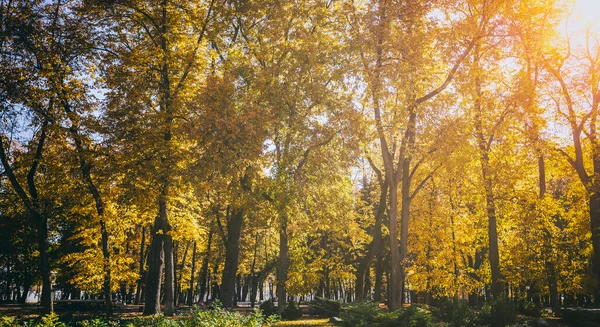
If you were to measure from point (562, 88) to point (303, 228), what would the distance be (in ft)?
50.8

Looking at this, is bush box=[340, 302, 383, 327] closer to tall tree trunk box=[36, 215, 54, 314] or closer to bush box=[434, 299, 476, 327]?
bush box=[434, 299, 476, 327]

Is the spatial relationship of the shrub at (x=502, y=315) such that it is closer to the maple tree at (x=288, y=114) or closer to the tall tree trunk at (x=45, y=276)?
the maple tree at (x=288, y=114)

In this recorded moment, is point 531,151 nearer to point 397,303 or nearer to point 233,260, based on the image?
point 397,303

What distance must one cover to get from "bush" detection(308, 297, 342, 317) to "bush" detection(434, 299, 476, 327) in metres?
9.48

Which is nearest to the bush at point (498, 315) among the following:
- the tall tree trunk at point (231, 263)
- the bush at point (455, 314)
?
the bush at point (455, 314)

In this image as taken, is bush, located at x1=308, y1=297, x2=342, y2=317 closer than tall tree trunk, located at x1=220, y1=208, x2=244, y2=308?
No

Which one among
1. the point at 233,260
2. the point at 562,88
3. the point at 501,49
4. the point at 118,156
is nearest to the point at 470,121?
the point at 501,49

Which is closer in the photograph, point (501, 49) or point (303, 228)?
point (501, 49)

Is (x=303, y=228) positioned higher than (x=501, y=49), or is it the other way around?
(x=501, y=49)

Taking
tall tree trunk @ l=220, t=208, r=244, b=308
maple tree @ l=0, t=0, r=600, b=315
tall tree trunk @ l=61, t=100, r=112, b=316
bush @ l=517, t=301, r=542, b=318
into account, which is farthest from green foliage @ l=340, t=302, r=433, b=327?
tall tree trunk @ l=61, t=100, r=112, b=316

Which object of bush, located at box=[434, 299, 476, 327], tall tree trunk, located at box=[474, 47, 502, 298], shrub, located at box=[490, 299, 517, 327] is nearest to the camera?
bush, located at box=[434, 299, 476, 327]

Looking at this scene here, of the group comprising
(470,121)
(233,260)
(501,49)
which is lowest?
(233,260)

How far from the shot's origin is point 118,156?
59.4 feet

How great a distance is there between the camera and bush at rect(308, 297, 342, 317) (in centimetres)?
2485
